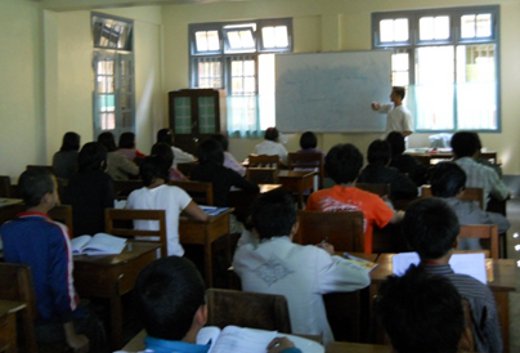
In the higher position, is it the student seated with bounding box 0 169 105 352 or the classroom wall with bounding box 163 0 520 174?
the classroom wall with bounding box 163 0 520 174

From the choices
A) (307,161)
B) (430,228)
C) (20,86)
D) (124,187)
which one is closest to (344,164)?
(430,228)

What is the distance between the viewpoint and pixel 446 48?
9422 mm

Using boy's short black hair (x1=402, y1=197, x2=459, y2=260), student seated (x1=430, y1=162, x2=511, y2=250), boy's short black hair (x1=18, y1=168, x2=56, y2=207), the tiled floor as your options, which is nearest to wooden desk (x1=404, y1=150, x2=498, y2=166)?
the tiled floor

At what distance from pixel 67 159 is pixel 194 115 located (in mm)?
4261

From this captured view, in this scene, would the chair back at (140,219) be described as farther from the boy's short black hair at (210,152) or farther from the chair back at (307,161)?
the chair back at (307,161)

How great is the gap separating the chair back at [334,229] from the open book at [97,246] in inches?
36.9

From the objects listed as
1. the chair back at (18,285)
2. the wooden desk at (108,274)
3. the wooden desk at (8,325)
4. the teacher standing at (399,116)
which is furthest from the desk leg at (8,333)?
the teacher standing at (399,116)

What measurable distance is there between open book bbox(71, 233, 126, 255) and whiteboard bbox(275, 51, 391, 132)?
6.75m

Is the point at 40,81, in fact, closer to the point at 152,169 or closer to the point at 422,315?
the point at 152,169

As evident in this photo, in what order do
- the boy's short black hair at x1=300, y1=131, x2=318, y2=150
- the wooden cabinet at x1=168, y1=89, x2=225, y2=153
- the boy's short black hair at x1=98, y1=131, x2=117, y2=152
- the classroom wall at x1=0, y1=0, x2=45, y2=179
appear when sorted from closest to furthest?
the boy's short black hair at x1=98, y1=131, x2=117, y2=152, the classroom wall at x1=0, y1=0, x2=45, y2=179, the boy's short black hair at x1=300, y1=131, x2=318, y2=150, the wooden cabinet at x1=168, y1=89, x2=225, y2=153

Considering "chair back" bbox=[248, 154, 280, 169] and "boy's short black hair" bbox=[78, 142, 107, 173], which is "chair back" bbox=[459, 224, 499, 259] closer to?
"boy's short black hair" bbox=[78, 142, 107, 173]

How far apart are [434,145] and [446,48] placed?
4.80 ft

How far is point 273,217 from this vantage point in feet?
8.46

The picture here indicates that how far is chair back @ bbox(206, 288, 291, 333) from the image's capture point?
2.02 m
